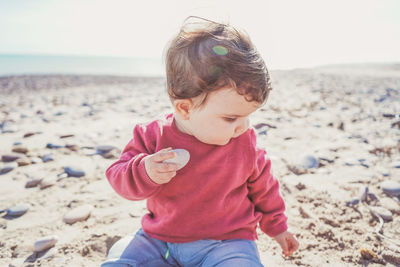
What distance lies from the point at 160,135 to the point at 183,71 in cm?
37

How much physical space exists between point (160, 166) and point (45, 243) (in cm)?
110

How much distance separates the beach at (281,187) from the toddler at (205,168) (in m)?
0.40

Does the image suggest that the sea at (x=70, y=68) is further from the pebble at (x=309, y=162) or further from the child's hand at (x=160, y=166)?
the pebble at (x=309, y=162)

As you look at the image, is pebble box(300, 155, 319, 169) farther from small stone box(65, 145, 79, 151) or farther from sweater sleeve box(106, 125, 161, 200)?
small stone box(65, 145, 79, 151)

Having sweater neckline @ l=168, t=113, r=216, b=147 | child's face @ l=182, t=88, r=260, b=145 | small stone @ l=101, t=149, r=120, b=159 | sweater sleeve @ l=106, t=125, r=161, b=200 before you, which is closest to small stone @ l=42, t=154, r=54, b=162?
small stone @ l=101, t=149, r=120, b=159

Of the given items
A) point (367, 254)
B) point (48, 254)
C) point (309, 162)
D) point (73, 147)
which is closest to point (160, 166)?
point (48, 254)

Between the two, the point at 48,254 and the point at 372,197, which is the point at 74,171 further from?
the point at 372,197

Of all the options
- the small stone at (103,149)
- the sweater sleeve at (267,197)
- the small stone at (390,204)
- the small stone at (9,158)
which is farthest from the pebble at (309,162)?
the small stone at (9,158)

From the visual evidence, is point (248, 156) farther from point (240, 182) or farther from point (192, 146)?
point (192, 146)

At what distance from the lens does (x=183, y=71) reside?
1298 millimetres

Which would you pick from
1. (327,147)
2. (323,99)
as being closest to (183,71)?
(327,147)

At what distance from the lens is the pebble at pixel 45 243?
5.70ft

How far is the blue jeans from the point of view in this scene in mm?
1344

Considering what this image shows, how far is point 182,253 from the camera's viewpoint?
1.44m
